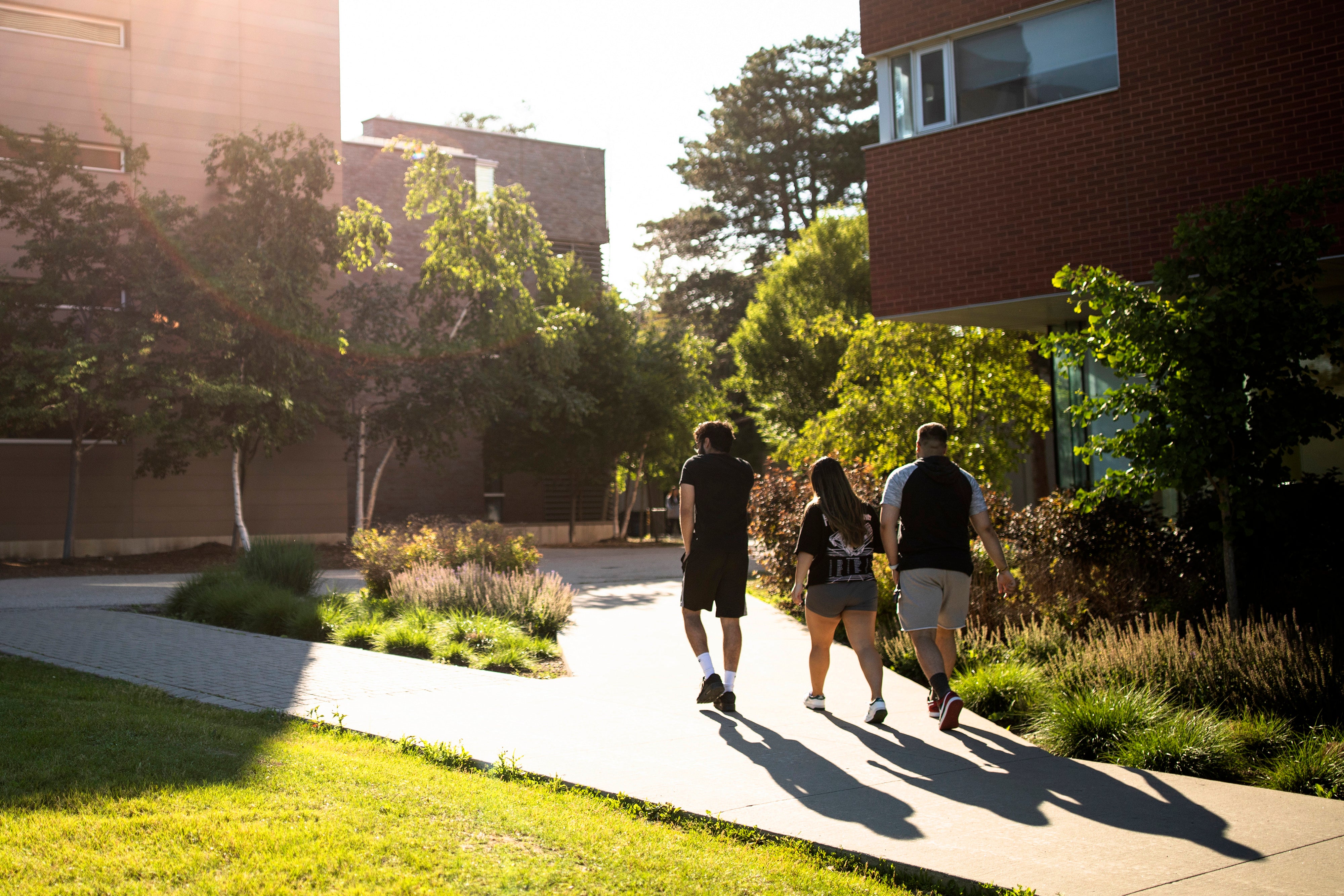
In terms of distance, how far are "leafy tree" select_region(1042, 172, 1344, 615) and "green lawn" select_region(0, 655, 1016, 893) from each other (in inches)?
229

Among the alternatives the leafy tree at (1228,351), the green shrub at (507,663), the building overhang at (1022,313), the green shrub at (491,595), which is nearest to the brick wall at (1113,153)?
the building overhang at (1022,313)

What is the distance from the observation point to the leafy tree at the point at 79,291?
19.5 meters

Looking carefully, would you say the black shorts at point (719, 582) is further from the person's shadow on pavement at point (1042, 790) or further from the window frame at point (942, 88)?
the window frame at point (942, 88)

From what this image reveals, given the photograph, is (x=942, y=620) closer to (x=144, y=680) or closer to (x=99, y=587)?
(x=144, y=680)

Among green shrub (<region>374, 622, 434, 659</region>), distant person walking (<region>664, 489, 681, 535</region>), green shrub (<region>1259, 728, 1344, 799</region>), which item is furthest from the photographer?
distant person walking (<region>664, 489, 681, 535</region>)

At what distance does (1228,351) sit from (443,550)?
9684mm

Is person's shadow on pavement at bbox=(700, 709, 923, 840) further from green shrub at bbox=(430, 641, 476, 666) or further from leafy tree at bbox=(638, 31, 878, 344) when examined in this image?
leafy tree at bbox=(638, 31, 878, 344)

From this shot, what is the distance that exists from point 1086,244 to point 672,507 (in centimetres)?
2738

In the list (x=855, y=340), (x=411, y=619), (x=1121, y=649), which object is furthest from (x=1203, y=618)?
(x=855, y=340)

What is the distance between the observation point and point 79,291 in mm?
20266

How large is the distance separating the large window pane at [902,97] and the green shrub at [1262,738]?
9.18 meters

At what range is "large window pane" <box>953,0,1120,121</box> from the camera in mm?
12586

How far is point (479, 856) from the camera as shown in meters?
4.38

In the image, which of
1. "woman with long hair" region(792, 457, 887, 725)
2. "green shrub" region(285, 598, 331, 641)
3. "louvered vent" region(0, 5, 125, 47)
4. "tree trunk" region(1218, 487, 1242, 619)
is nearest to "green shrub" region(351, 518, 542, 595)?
"green shrub" region(285, 598, 331, 641)
